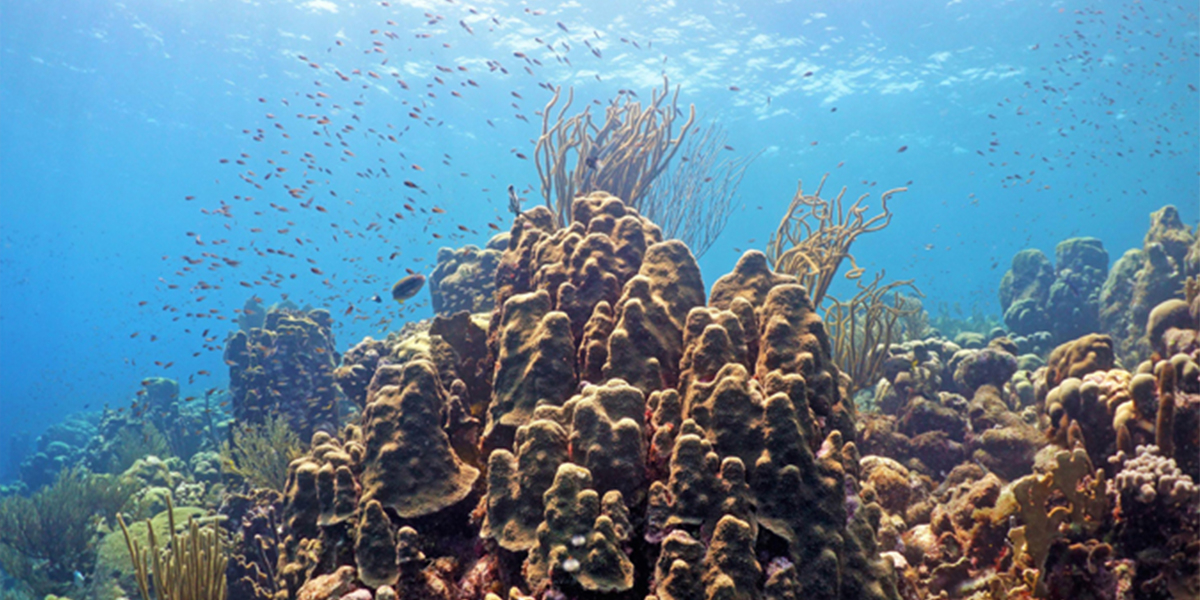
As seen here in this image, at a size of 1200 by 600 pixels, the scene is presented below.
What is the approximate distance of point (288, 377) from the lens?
37.1ft

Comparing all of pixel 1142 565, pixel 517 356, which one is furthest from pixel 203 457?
pixel 1142 565

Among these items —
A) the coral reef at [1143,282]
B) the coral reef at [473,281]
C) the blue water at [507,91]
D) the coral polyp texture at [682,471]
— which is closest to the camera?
the coral polyp texture at [682,471]

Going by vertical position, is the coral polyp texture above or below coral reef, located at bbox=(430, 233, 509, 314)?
below

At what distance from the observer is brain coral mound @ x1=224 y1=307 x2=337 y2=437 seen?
10984mm

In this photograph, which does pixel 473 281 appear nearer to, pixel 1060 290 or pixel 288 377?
pixel 288 377

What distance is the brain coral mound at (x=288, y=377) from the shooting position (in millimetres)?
10984

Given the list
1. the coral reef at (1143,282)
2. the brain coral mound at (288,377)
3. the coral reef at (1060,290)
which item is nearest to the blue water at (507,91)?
the brain coral mound at (288,377)

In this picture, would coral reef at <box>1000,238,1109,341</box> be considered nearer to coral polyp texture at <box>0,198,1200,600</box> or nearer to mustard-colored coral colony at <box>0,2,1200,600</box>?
mustard-colored coral colony at <box>0,2,1200,600</box>

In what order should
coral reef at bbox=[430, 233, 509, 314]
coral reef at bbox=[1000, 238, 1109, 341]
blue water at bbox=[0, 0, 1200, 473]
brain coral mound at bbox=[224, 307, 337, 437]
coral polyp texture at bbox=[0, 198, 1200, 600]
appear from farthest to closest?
blue water at bbox=[0, 0, 1200, 473], coral reef at bbox=[1000, 238, 1109, 341], brain coral mound at bbox=[224, 307, 337, 437], coral reef at bbox=[430, 233, 509, 314], coral polyp texture at bbox=[0, 198, 1200, 600]

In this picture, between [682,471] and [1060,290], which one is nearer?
[682,471]

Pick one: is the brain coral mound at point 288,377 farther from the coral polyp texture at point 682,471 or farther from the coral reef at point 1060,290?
the coral reef at point 1060,290

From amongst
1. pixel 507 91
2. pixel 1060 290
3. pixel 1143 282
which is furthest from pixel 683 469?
pixel 507 91

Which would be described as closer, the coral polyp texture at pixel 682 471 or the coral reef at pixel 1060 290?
the coral polyp texture at pixel 682 471

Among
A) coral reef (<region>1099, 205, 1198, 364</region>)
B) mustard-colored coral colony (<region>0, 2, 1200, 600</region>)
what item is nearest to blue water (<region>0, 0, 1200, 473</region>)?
coral reef (<region>1099, 205, 1198, 364</region>)
